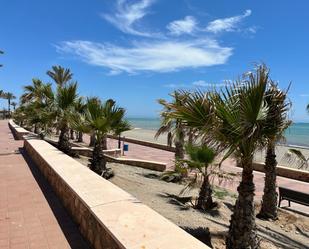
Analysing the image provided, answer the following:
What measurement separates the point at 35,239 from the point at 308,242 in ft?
19.0

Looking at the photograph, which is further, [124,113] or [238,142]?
[124,113]

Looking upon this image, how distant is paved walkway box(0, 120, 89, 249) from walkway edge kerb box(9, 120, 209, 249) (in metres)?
0.17

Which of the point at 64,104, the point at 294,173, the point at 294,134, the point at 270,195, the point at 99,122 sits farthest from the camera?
the point at 294,134

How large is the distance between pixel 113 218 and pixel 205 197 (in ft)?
17.7

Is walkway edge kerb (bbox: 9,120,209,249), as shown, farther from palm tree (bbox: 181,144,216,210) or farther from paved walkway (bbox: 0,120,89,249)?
palm tree (bbox: 181,144,216,210)

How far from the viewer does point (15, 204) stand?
5594 mm

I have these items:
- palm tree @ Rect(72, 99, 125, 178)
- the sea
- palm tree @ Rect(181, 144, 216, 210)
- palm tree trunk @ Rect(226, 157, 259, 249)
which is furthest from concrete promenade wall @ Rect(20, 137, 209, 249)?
palm tree @ Rect(72, 99, 125, 178)

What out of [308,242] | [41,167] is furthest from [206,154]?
[41,167]

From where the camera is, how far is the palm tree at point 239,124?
4.18 metres

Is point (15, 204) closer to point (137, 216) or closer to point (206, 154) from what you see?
point (137, 216)

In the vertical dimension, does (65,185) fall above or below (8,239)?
above

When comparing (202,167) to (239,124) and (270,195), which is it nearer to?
(270,195)

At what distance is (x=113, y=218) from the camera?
3.37 m

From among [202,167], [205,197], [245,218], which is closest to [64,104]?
[202,167]
